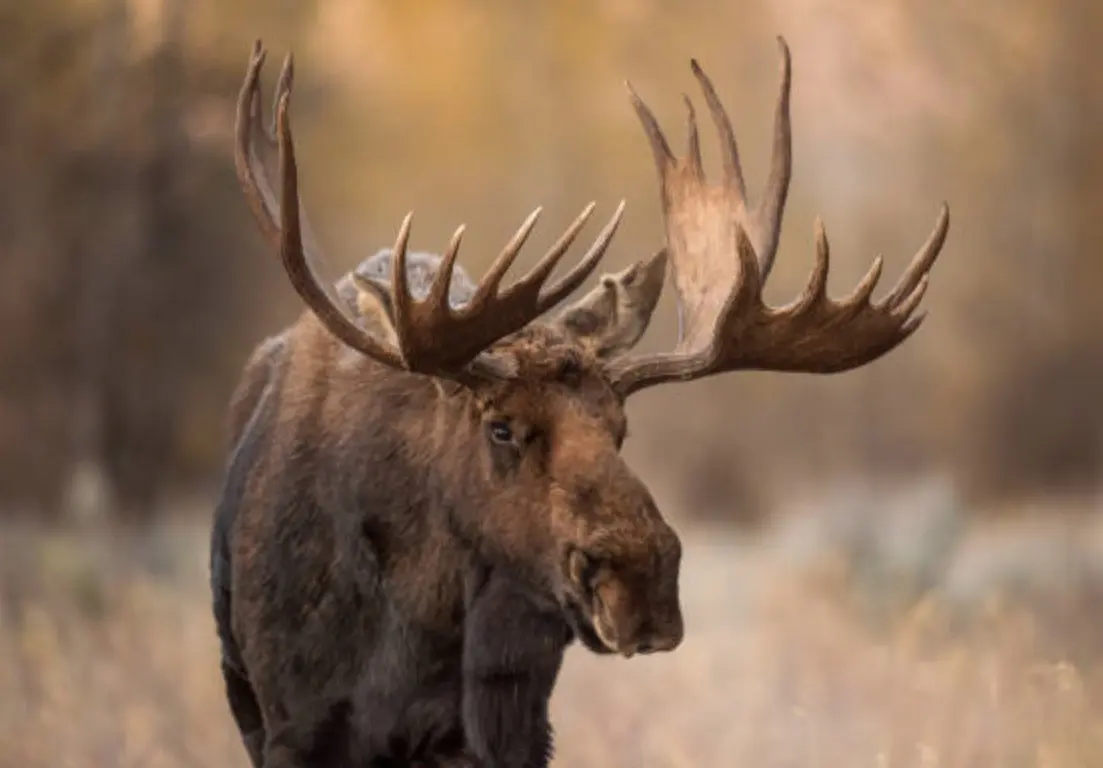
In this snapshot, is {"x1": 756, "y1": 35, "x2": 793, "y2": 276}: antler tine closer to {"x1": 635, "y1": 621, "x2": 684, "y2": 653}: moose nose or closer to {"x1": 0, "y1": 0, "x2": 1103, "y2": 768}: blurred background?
{"x1": 635, "y1": 621, "x2": 684, "y2": 653}: moose nose

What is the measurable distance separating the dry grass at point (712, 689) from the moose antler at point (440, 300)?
1.79m

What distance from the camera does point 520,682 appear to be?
8.11 feet

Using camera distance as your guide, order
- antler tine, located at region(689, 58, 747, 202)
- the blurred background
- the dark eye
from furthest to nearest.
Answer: the blurred background, antler tine, located at region(689, 58, 747, 202), the dark eye

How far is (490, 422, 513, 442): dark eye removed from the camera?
2357 mm

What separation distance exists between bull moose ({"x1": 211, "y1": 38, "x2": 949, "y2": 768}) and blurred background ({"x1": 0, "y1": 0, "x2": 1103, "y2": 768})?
2.87 m

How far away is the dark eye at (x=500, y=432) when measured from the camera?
7.73 ft

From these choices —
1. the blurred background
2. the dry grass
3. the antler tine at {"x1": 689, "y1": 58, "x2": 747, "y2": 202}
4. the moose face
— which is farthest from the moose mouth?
the blurred background

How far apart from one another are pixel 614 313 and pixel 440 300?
416mm

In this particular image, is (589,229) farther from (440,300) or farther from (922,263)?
(440,300)

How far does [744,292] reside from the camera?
7.93ft

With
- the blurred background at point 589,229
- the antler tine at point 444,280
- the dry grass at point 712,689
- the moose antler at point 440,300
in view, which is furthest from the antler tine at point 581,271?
the blurred background at point 589,229

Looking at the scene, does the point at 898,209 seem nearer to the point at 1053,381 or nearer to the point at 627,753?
the point at 1053,381

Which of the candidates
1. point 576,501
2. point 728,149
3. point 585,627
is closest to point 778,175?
point 728,149

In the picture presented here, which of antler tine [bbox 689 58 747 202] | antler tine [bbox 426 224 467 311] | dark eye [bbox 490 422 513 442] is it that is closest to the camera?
antler tine [bbox 426 224 467 311]
